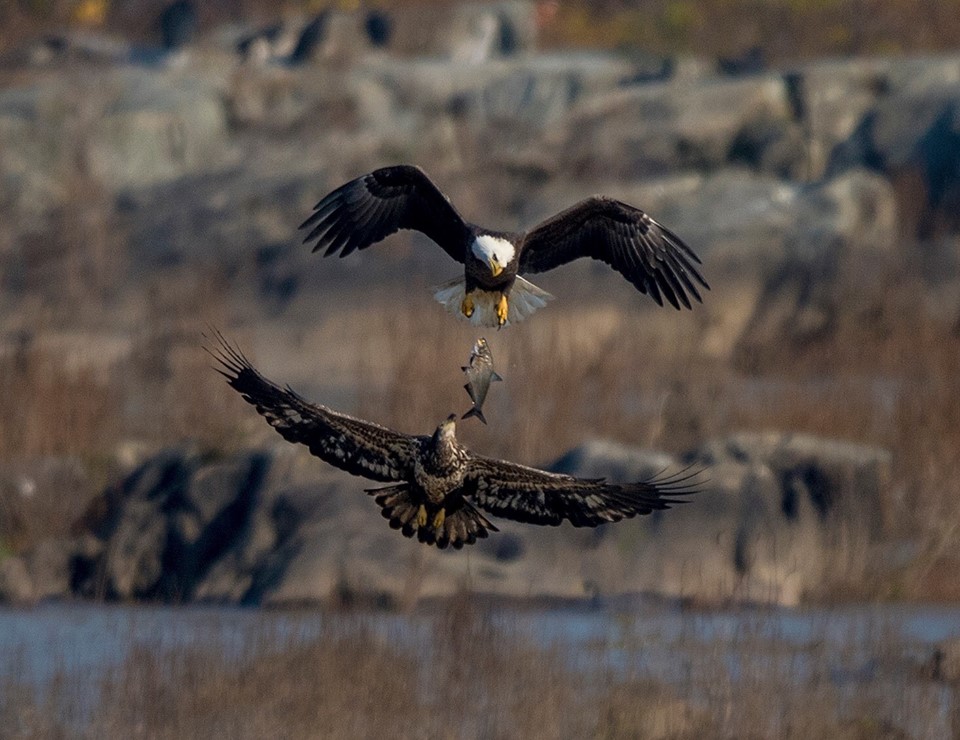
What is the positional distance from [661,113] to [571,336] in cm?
1219

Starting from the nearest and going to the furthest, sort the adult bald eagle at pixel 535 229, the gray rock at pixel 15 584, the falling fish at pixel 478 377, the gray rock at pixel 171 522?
1. the falling fish at pixel 478 377
2. the adult bald eagle at pixel 535 229
3. the gray rock at pixel 15 584
4. the gray rock at pixel 171 522

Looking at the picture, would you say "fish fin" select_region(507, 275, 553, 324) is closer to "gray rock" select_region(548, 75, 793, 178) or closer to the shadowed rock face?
the shadowed rock face

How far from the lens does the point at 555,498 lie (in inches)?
357

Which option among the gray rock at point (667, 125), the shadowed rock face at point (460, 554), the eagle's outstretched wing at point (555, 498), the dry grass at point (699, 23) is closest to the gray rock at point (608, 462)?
the shadowed rock face at point (460, 554)

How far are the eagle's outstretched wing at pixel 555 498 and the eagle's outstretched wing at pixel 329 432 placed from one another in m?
0.32

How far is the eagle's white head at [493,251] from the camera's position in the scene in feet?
31.8

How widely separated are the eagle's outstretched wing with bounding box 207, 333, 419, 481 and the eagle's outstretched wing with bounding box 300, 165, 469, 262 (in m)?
1.76

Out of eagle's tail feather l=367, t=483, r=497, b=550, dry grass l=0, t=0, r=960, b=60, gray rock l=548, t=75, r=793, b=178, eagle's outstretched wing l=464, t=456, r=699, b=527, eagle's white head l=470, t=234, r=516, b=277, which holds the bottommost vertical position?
eagle's tail feather l=367, t=483, r=497, b=550

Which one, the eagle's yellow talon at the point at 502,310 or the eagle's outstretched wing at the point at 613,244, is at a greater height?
the eagle's outstretched wing at the point at 613,244

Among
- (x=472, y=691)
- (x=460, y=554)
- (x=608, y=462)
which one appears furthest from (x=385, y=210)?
(x=608, y=462)

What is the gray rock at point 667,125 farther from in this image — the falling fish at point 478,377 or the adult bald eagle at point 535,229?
the falling fish at point 478,377

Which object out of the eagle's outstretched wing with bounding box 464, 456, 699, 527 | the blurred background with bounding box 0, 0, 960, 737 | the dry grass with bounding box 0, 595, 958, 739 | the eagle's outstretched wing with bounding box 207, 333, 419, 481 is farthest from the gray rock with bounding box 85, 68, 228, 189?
the eagle's outstretched wing with bounding box 464, 456, 699, 527

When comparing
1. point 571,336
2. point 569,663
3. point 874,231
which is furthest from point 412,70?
point 569,663

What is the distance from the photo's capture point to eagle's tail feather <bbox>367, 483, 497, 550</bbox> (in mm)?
8703
